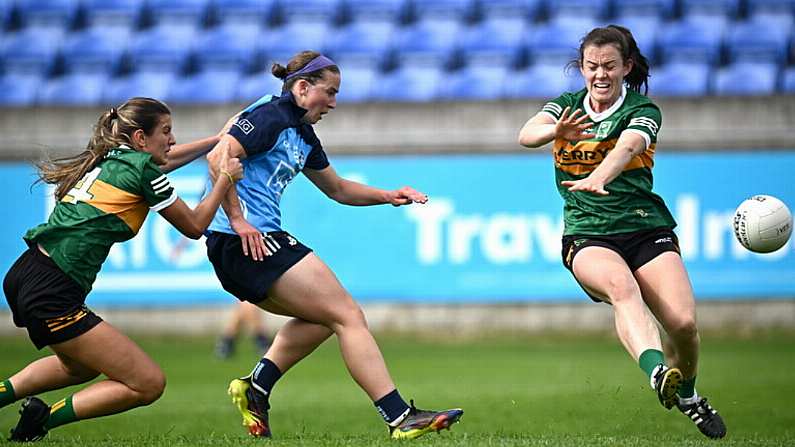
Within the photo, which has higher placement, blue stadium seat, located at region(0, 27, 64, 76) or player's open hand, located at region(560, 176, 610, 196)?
blue stadium seat, located at region(0, 27, 64, 76)

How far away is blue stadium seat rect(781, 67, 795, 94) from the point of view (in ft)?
55.0

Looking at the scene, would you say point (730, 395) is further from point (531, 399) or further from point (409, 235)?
point (409, 235)

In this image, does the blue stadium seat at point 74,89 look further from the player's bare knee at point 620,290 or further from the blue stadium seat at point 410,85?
the player's bare knee at point 620,290

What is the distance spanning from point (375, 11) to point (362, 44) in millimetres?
753

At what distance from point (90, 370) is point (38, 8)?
536 inches

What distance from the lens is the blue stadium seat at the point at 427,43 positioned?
17.8 meters

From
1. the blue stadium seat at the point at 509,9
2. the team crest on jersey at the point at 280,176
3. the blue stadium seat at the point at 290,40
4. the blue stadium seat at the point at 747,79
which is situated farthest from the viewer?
the blue stadium seat at the point at 509,9

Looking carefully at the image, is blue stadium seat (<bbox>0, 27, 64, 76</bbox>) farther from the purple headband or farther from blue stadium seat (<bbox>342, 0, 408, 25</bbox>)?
the purple headband

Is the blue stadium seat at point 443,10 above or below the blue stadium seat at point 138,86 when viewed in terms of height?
above

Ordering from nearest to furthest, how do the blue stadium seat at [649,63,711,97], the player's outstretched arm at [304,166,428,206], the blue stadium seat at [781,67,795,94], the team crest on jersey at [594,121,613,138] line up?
the team crest on jersey at [594,121,613,138]
the player's outstretched arm at [304,166,428,206]
the blue stadium seat at [781,67,795,94]
the blue stadium seat at [649,63,711,97]

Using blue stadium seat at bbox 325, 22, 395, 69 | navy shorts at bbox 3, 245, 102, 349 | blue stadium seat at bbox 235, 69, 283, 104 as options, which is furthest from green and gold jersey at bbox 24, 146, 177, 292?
blue stadium seat at bbox 325, 22, 395, 69

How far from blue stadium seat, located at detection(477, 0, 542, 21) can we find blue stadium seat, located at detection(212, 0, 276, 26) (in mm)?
3189

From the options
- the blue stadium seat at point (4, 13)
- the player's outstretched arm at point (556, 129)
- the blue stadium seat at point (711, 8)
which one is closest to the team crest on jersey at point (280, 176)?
the player's outstretched arm at point (556, 129)

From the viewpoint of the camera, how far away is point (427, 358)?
45.3ft
